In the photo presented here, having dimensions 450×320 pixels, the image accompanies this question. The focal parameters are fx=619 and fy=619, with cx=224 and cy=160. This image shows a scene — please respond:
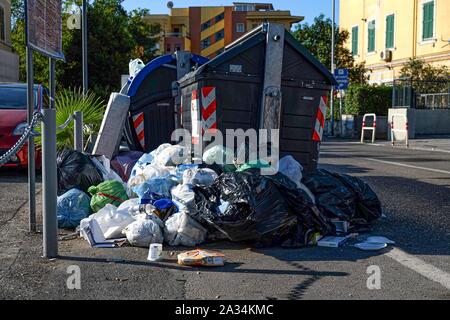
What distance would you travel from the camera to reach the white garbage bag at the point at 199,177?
623 cm

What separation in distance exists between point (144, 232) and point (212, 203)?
2.18ft

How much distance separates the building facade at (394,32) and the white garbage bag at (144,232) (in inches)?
1058

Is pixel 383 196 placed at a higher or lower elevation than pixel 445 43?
lower

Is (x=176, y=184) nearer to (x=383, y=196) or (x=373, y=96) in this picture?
(x=383, y=196)

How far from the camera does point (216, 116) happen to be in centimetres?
788

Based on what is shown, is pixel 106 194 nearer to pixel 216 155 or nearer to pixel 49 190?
pixel 216 155

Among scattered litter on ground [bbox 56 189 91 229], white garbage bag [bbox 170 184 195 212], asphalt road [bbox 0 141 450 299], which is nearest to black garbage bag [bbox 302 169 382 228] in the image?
asphalt road [bbox 0 141 450 299]

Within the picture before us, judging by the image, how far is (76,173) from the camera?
7.10 m

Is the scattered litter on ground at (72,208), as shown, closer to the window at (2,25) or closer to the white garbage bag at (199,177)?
the white garbage bag at (199,177)

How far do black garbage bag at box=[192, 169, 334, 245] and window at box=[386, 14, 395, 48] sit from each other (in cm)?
3189

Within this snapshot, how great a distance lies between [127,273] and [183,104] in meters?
5.08

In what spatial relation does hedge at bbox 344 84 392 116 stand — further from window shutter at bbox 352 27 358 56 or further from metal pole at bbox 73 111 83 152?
metal pole at bbox 73 111 83 152

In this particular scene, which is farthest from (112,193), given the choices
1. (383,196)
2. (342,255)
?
(383,196)

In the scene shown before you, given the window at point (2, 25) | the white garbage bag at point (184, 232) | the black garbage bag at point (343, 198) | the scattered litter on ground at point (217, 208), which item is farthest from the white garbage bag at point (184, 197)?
the window at point (2, 25)
